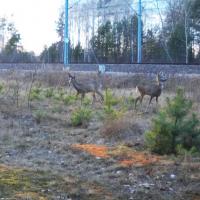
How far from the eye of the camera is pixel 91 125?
12.0m

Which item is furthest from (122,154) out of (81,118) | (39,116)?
(39,116)

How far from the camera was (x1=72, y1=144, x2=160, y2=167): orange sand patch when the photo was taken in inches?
324

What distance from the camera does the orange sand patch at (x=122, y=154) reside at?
8.23 metres

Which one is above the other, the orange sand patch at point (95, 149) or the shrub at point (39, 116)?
the shrub at point (39, 116)

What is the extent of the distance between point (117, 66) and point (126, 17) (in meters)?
35.8

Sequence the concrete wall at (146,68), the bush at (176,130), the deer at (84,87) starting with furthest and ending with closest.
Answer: the concrete wall at (146,68), the deer at (84,87), the bush at (176,130)

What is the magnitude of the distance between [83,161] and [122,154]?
0.73 meters

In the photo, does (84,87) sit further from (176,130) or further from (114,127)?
(176,130)

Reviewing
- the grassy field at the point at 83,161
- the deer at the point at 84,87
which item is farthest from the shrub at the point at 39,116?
the deer at the point at 84,87

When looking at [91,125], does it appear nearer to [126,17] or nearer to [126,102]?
[126,102]

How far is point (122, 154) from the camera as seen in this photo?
29.0 feet

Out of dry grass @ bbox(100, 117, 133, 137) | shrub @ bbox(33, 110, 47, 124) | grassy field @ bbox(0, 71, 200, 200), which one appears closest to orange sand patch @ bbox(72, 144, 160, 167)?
grassy field @ bbox(0, 71, 200, 200)

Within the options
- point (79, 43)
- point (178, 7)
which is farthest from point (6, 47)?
point (178, 7)

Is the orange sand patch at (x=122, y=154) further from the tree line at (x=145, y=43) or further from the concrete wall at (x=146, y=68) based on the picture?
the tree line at (x=145, y=43)
